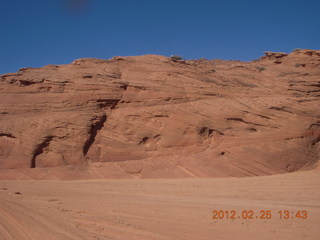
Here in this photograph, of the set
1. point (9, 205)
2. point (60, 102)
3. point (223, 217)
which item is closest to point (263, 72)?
point (60, 102)

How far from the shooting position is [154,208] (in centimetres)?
731

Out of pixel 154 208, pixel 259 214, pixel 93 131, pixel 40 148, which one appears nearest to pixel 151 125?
pixel 93 131

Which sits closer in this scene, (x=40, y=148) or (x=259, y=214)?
(x=259, y=214)

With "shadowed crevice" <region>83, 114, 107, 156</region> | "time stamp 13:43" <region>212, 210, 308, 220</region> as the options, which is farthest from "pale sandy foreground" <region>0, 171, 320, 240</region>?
"shadowed crevice" <region>83, 114, 107, 156</region>

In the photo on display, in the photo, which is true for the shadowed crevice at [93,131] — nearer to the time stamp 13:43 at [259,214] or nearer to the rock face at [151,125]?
the rock face at [151,125]

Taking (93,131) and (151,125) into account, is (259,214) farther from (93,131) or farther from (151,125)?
(93,131)

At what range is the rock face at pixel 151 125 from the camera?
13219 millimetres

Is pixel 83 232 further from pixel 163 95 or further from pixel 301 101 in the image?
pixel 301 101

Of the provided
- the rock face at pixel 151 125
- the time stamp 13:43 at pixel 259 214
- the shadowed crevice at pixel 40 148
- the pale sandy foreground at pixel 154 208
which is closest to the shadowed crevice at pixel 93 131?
the rock face at pixel 151 125

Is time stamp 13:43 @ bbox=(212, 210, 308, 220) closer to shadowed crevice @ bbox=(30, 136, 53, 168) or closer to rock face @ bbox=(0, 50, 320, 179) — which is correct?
rock face @ bbox=(0, 50, 320, 179)

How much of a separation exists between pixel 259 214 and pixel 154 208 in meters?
2.55

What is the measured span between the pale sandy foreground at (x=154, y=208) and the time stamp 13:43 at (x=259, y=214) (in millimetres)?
128

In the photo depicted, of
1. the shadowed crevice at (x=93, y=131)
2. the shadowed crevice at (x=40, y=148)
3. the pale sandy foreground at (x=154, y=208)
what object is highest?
the shadowed crevice at (x=93, y=131)

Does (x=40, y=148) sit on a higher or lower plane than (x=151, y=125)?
lower
